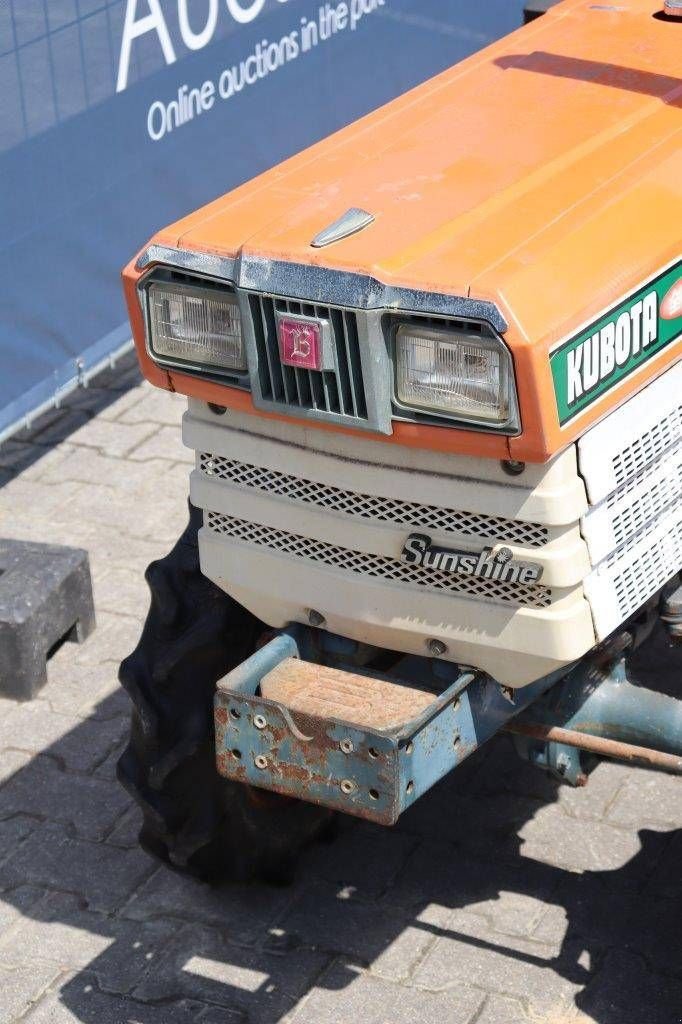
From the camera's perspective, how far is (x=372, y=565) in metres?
3.21

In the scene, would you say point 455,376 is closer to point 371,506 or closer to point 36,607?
point 371,506

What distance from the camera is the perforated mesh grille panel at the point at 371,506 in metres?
3.01

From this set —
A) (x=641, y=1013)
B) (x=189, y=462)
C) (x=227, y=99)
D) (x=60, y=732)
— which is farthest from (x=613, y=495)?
(x=227, y=99)

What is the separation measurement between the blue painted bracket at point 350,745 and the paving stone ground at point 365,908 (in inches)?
32.2

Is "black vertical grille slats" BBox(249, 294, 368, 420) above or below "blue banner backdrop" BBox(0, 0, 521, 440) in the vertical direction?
above

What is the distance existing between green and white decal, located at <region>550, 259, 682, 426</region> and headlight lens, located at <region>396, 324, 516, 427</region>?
0.10 metres

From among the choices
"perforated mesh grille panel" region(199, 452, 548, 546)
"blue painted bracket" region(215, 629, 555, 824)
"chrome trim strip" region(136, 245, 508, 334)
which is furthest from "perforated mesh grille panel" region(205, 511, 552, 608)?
"chrome trim strip" region(136, 245, 508, 334)

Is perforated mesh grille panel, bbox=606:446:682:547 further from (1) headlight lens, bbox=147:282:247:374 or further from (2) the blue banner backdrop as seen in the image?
(2) the blue banner backdrop

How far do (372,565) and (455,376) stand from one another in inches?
18.9

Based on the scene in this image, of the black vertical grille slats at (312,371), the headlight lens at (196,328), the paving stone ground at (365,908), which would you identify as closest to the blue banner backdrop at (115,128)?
the paving stone ground at (365,908)

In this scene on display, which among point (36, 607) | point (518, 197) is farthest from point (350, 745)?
point (36, 607)

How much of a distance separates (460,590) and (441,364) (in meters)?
0.47

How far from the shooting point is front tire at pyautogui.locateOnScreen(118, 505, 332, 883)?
374cm

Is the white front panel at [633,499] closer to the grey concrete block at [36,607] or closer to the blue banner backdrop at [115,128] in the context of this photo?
the grey concrete block at [36,607]
